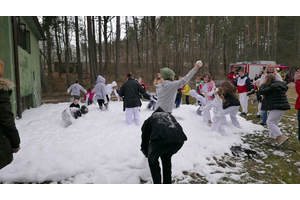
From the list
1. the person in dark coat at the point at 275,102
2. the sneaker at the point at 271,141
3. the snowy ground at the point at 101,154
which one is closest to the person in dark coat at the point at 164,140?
the snowy ground at the point at 101,154

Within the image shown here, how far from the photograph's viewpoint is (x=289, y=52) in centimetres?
3123

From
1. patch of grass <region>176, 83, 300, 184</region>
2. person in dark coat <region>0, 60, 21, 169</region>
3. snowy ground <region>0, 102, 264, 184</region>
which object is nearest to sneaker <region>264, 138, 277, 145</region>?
patch of grass <region>176, 83, 300, 184</region>

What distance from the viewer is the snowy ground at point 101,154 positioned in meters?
3.99

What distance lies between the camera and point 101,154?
15.9 ft

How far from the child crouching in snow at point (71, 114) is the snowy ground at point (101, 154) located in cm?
24

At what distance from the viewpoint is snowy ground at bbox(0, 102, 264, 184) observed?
399 centimetres

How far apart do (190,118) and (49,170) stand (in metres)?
5.57

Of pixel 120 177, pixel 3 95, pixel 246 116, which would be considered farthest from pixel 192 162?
pixel 246 116

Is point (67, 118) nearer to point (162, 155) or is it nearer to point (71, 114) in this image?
point (71, 114)

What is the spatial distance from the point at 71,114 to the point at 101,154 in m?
3.93

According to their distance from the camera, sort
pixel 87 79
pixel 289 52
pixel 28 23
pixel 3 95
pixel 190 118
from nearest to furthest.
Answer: pixel 3 95 → pixel 190 118 → pixel 28 23 → pixel 87 79 → pixel 289 52

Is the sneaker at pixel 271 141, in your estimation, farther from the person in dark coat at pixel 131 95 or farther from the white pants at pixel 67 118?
the white pants at pixel 67 118

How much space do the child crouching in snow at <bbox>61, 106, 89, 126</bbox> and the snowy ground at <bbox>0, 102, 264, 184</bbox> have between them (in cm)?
24

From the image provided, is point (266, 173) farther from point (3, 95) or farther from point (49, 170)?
point (3, 95)
